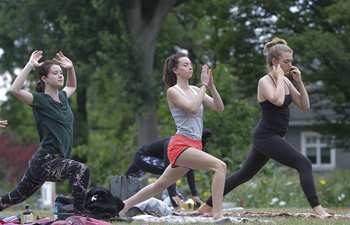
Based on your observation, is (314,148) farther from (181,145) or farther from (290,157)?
(181,145)

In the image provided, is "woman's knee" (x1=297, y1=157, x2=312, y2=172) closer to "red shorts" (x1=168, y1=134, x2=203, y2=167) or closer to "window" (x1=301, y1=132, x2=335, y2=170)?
"red shorts" (x1=168, y1=134, x2=203, y2=167)

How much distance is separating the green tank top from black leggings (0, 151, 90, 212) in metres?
0.10

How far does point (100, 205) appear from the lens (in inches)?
354

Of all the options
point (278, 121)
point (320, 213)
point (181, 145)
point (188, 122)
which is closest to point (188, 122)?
point (188, 122)

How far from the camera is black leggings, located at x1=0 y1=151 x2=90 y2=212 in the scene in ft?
27.3

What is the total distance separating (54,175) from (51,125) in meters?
0.50

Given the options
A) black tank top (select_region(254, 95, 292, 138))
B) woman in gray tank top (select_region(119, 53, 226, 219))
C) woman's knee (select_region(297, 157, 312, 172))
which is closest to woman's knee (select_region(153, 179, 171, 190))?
woman in gray tank top (select_region(119, 53, 226, 219))

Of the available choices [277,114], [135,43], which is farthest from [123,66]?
[277,114]

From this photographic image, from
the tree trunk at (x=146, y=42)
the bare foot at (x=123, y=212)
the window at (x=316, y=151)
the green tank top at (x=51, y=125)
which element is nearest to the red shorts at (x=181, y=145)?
the bare foot at (x=123, y=212)

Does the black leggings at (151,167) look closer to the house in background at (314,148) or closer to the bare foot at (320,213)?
the bare foot at (320,213)

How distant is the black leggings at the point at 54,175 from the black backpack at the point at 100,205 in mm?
489

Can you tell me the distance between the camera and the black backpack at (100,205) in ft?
29.5

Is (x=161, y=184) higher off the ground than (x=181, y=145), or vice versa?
(x=181, y=145)

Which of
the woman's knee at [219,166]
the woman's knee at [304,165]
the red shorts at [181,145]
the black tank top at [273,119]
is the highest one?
the black tank top at [273,119]
